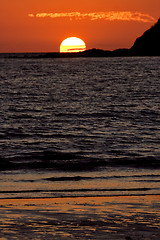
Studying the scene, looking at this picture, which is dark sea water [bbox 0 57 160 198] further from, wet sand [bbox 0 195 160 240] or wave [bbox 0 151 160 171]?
wet sand [bbox 0 195 160 240]

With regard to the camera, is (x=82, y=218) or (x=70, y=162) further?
(x=70, y=162)

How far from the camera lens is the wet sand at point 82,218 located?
307 inches

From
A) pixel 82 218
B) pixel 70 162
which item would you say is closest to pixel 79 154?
pixel 70 162

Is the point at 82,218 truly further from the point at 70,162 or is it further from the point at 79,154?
the point at 79,154

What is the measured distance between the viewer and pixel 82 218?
876 cm

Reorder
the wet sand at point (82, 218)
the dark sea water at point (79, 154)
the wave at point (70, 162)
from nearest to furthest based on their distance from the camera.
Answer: the wet sand at point (82, 218) < the dark sea water at point (79, 154) < the wave at point (70, 162)

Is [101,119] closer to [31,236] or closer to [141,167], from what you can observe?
[141,167]

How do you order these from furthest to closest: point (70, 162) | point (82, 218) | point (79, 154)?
1. point (79, 154)
2. point (70, 162)
3. point (82, 218)

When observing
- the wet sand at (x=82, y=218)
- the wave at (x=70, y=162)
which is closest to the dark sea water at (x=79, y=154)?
the wave at (x=70, y=162)

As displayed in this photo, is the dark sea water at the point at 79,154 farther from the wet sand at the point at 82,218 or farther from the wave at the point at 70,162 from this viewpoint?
the wet sand at the point at 82,218

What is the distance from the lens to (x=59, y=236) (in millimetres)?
7715

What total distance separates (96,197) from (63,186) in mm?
1670

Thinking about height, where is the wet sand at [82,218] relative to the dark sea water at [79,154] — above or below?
above

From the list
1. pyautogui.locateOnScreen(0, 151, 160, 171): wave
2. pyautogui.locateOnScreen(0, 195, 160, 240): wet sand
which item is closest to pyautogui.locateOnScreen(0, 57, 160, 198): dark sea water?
pyautogui.locateOnScreen(0, 151, 160, 171): wave
